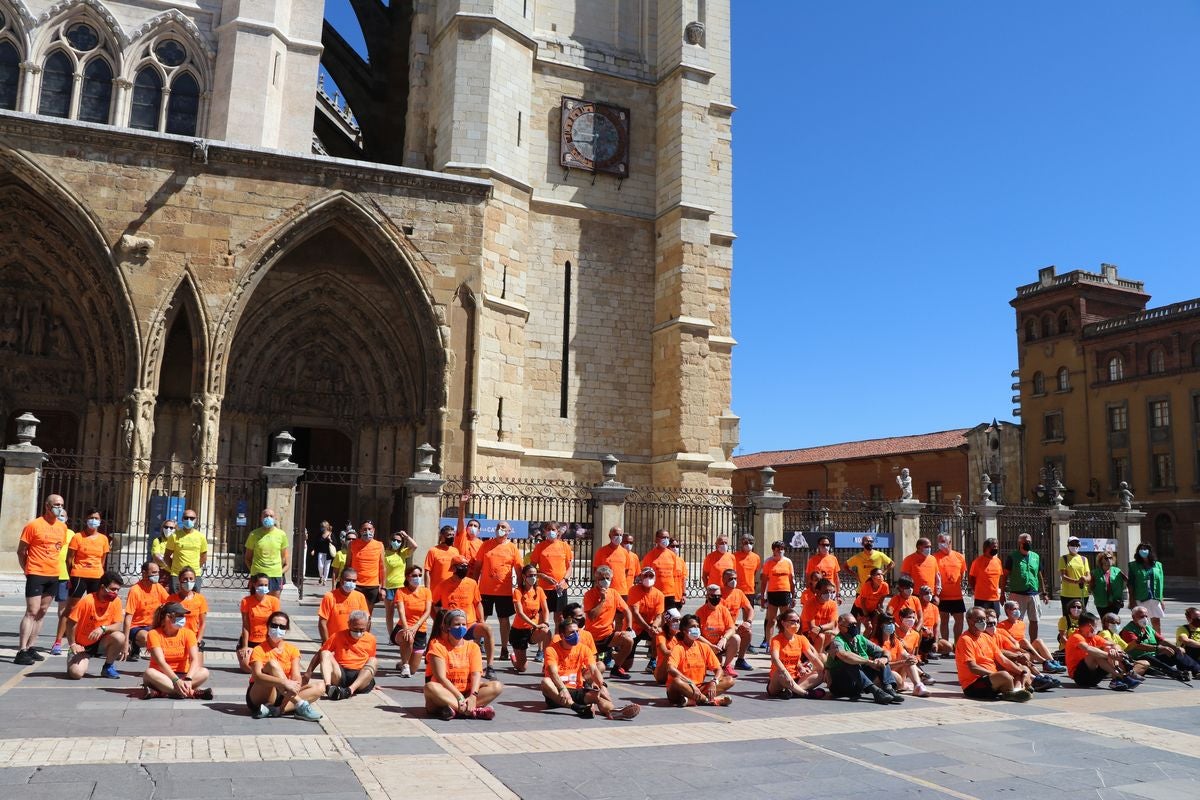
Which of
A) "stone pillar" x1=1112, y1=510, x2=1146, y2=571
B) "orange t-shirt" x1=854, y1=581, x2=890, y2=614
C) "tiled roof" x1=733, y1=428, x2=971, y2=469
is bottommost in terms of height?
"orange t-shirt" x1=854, y1=581, x2=890, y2=614

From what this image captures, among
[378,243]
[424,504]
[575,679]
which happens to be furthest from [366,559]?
[378,243]

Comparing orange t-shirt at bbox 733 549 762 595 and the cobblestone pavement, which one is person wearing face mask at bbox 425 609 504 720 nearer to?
the cobblestone pavement

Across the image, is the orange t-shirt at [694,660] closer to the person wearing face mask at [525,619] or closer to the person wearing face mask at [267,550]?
the person wearing face mask at [525,619]

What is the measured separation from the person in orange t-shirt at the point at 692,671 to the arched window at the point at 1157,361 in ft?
115

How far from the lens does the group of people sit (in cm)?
753

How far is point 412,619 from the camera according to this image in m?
9.23

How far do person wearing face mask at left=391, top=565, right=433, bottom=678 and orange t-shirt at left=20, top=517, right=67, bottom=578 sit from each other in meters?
3.12

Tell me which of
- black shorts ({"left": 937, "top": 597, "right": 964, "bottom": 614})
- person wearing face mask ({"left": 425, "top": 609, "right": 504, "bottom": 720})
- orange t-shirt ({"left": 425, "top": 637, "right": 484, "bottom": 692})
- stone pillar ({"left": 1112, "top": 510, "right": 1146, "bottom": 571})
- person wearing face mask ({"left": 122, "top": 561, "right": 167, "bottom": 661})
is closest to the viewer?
person wearing face mask ({"left": 425, "top": 609, "right": 504, "bottom": 720})

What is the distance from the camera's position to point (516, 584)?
9.85m

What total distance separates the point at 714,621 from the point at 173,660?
469cm

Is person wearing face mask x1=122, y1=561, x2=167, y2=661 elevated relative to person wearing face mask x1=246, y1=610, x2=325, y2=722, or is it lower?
elevated

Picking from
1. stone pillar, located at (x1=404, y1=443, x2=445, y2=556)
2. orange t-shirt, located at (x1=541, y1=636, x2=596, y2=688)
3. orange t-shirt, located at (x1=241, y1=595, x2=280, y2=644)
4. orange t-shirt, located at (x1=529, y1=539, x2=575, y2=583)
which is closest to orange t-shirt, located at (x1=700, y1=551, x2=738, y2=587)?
orange t-shirt, located at (x1=529, y1=539, x2=575, y2=583)

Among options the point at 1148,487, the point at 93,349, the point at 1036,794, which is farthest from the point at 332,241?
the point at 1148,487

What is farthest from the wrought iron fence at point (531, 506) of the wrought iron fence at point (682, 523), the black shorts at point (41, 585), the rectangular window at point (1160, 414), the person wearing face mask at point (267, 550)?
the rectangular window at point (1160, 414)
